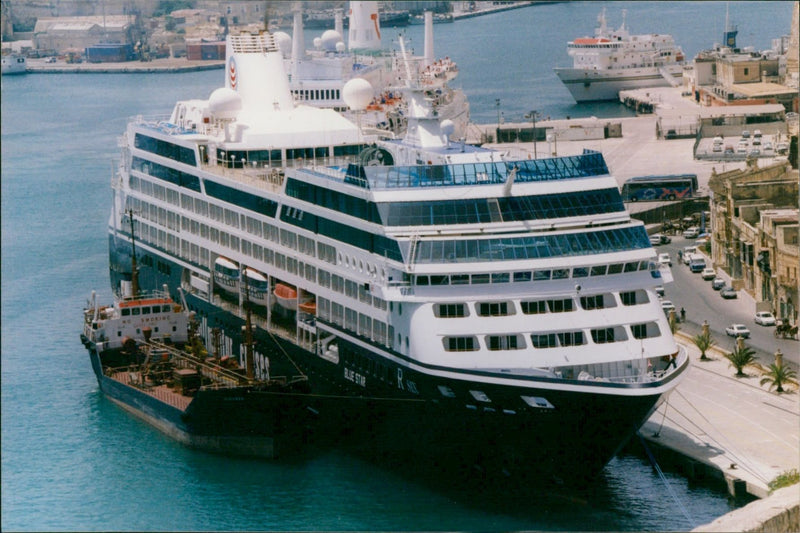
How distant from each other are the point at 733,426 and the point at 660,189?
37.8 meters

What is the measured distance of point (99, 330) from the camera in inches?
1810

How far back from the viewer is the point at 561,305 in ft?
117

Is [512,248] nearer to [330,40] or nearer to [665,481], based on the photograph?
[665,481]

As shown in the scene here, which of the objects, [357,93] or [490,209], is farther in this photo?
[357,93]

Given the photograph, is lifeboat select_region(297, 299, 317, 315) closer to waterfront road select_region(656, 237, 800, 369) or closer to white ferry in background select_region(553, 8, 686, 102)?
waterfront road select_region(656, 237, 800, 369)

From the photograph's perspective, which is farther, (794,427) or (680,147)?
(680,147)

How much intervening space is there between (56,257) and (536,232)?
3362cm

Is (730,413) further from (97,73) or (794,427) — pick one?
(97,73)

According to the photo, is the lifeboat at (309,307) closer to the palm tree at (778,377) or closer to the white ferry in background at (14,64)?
the palm tree at (778,377)

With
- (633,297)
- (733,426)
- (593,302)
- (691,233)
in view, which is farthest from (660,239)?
(593,302)

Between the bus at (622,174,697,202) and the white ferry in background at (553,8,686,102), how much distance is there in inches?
2389

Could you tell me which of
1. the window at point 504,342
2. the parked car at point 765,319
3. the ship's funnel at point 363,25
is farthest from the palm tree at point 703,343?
the ship's funnel at point 363,25

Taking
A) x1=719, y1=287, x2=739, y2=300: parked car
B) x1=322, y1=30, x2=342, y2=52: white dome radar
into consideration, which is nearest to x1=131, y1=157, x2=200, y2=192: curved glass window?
x1=719, y1=287, x2=739, y2=300: parked car

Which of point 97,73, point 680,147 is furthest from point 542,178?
point 97,73
